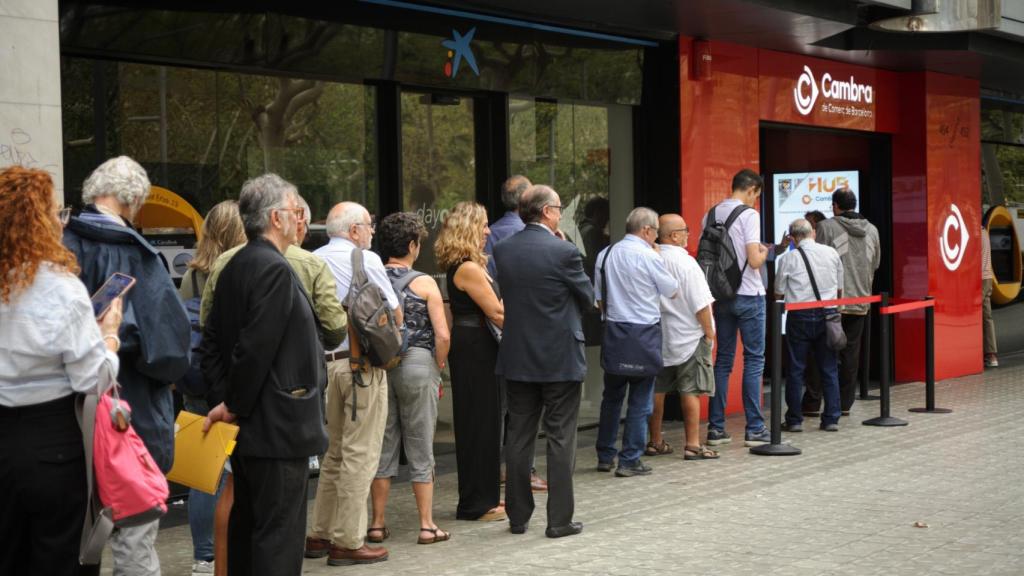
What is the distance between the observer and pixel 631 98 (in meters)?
12.4

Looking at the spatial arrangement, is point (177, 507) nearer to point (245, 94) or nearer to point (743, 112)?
point (245, 94)

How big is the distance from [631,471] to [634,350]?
928 millimetres

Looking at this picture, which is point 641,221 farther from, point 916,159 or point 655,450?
point 916,159

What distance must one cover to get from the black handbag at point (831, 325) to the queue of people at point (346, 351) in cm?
3

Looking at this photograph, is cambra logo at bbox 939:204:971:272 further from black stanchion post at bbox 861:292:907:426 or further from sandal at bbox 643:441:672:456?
sandal at bbox 643:441:672:456

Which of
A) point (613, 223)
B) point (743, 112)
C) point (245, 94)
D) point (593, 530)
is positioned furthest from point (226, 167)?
point (743, 112)

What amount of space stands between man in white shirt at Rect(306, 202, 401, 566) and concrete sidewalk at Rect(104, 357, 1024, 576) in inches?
6.4

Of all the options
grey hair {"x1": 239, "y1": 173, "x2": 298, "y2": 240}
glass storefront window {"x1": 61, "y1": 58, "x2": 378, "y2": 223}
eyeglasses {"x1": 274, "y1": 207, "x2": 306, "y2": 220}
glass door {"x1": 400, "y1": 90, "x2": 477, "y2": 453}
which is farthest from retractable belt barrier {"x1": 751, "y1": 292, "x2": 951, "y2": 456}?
grey hair {"x1": 239, "y1": 173, "x2": 298, "y2": 240}

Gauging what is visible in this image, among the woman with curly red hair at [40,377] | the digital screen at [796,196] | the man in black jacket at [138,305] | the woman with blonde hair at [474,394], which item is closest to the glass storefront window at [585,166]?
→ the woman with blonde hair at [474,394]

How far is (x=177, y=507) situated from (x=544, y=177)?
4472 mm

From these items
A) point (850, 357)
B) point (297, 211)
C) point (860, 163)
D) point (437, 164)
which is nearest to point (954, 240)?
point (860, 163)

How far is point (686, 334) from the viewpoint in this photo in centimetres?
991

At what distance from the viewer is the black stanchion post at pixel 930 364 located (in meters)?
12.4

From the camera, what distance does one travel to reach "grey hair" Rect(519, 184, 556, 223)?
7.75 metres
